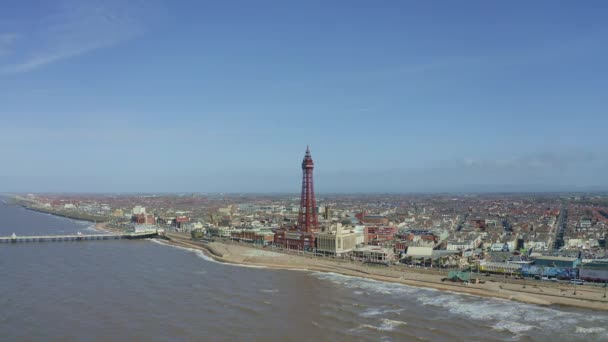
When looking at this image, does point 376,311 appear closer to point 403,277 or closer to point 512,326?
point 512,326

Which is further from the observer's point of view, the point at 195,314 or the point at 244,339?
the point at 195,314

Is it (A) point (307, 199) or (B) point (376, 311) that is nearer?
(B) point (376, 311)

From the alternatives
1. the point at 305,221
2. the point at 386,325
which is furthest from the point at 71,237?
the point at 386,325

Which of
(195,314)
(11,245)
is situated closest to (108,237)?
(11,245)

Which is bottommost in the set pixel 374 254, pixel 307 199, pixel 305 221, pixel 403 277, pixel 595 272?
pixel 403 277

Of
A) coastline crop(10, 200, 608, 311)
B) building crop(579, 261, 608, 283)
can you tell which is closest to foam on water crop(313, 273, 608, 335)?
Answer: coastline crop(10, 200, 608, 311)

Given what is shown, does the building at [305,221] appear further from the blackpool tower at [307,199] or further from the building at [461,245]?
the building at [461,245]

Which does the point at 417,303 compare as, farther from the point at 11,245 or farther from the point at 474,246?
the point at 11,245
